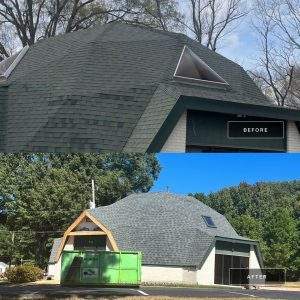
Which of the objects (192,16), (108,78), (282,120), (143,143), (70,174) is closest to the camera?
(70,174)

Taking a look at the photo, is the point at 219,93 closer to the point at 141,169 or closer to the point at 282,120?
the point at 282,120

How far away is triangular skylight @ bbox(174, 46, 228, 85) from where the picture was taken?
1717 centimetres

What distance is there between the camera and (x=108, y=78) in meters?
16.2

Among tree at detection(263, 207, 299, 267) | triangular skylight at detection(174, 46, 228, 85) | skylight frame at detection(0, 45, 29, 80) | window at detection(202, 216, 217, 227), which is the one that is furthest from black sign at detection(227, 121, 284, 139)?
skylight frame at detection(0, 45, 29, 80)

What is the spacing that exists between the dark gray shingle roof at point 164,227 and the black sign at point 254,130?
3.72 m

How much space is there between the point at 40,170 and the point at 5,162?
770 millimetres

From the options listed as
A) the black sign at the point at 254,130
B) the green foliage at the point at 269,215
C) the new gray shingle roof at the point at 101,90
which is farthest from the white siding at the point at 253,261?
the black sign at the point at 254,130

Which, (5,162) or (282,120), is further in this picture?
(282,120)

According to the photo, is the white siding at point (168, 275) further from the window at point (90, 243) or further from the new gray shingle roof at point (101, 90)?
the new gray shingle roof at point (101, 90)

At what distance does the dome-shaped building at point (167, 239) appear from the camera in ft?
32.3

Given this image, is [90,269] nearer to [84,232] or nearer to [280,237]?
[84,232]

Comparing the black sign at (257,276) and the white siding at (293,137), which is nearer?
the black sign at (257,276)

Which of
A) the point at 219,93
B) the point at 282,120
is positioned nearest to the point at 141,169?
the point at 282,120

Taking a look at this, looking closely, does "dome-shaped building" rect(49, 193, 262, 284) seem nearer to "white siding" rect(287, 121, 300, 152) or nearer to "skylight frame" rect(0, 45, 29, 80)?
"white siding" rect(287, 121, 300, 152)
